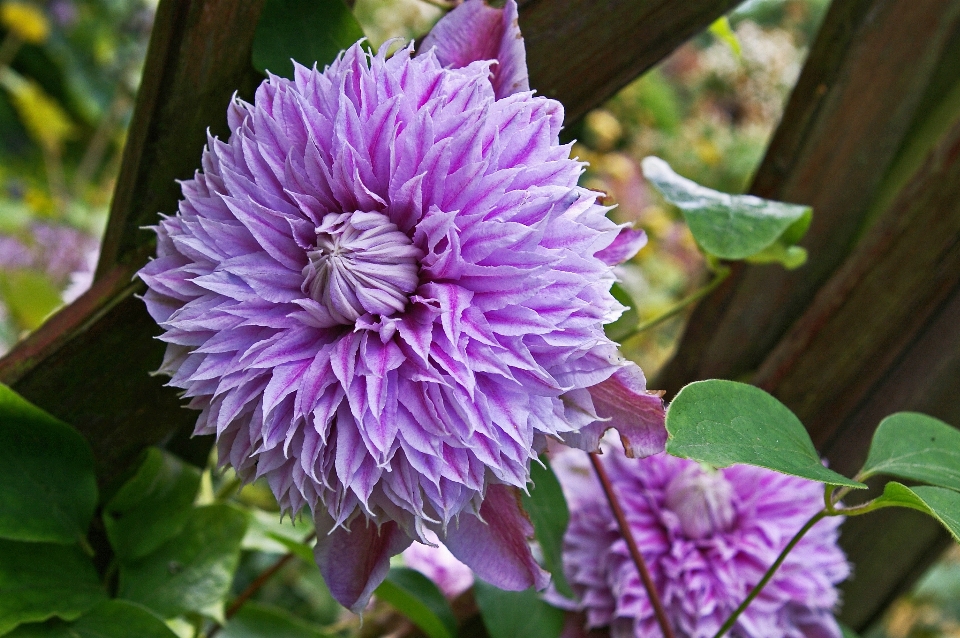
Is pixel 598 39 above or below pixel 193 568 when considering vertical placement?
above

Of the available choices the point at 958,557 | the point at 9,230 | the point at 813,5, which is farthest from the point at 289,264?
the point at 813,5

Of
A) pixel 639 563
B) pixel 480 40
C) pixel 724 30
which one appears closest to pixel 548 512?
pixel 639 563

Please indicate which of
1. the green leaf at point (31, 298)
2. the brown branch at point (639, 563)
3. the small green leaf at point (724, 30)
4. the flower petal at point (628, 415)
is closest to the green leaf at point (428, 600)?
the brown branch at point (639, 563)

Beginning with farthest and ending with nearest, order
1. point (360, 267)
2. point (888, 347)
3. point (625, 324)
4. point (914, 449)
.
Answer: point (888, 347), point (625, 324), point (914, 449), point (360, 267)

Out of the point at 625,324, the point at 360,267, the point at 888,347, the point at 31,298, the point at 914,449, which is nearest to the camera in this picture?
the point at 360,267

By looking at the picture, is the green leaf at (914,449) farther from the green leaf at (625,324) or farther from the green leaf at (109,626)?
the green leaf at (109,626)

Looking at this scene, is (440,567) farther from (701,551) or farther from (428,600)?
(701,551)
